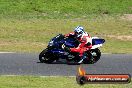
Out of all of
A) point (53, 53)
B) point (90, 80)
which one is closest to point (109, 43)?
point (53, 53)

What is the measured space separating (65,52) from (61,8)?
51.9ft

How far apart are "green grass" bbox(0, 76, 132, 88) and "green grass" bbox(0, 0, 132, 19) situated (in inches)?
639

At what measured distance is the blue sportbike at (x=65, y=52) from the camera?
17.4 metres

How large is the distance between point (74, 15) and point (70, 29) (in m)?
4.72

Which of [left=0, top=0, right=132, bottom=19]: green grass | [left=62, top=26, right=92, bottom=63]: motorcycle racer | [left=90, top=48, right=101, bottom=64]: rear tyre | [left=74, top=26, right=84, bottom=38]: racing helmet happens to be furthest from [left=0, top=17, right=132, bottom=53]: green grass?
[left=74, top=26, right=84, bottom=38]: racing helmet

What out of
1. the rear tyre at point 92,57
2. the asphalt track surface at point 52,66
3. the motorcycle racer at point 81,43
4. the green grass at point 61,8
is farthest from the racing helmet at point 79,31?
the green grass at point 61,8

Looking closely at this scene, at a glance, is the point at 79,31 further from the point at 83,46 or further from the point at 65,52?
the point at 65,52

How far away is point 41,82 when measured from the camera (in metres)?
13.3

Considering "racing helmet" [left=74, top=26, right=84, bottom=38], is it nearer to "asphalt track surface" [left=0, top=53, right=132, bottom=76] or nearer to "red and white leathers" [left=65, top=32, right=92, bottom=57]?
"red and white leathers" [left=65, top=32, right=92, bottom=57]

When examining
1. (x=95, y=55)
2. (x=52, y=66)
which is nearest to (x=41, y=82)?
(x=52, y=66)

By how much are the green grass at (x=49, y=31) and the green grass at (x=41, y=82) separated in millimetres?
6279

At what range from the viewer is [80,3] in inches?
1379

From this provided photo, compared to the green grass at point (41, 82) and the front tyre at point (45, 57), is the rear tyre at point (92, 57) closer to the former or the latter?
the front tyre at point (45, 57)

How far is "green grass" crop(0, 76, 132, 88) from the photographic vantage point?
12.6 metres
